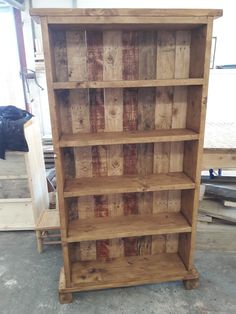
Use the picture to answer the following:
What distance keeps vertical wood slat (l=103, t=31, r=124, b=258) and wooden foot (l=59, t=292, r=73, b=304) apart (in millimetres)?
600

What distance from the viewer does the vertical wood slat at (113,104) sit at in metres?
1.50

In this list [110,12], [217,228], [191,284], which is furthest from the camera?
[217,228]

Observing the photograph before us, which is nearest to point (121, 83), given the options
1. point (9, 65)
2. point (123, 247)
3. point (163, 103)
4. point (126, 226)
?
point (163, 103)

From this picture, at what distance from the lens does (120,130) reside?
65.4 inches

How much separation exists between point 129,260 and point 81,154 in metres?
0.92

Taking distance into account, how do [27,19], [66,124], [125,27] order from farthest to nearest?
[27,19]
[66,124]
[125,27]

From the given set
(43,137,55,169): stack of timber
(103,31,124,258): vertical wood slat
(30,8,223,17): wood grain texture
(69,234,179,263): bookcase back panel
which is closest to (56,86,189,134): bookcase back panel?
(103,31,124,258): vertical wood slat

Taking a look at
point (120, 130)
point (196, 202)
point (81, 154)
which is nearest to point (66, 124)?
point (81, 154)

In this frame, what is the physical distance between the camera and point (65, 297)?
66.7 inches

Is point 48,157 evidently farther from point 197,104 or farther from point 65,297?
point 197,104

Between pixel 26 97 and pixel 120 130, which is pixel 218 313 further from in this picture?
pixel 26 97

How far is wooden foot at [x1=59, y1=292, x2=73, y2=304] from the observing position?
66.3 inches

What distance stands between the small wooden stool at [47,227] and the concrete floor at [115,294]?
5.5 inches

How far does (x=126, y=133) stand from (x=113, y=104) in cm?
21
